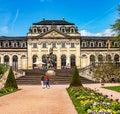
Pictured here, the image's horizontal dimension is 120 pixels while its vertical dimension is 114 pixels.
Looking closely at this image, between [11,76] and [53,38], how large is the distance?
6175 centimetres

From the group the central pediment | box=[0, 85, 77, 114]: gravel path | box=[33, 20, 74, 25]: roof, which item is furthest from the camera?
box=[33, 20, 74, 25]: roof

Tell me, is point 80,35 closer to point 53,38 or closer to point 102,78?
point 53,38

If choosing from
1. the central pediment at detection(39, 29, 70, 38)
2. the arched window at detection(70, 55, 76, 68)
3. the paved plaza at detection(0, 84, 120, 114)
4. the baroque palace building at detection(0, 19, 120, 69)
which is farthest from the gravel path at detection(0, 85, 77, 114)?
the arched window at detection(70, 55, 76, 68)

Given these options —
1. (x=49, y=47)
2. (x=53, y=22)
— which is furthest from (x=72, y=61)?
(x=53, y=22)

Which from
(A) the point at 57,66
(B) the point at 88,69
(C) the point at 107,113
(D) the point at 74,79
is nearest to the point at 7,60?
(A) the point at 57,66

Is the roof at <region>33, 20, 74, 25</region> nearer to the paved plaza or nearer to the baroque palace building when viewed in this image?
the baroque palace building

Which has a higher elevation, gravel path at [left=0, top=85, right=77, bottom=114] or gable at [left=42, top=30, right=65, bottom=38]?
gable at [left=42, top=30, right=65, bottom=38]

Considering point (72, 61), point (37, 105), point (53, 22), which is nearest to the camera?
point (37, 105)

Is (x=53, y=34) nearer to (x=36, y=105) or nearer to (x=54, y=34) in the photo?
(x=54, y=34)

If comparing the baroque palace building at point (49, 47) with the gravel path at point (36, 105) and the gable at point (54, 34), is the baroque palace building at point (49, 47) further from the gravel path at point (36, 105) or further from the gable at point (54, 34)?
the gravel path at point (36, 105)

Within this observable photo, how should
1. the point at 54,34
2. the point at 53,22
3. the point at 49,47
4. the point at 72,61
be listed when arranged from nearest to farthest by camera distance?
the point at 54,34
the point at 49,47
the point at 72,61
the point at 53,22

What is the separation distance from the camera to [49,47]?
9800 cm

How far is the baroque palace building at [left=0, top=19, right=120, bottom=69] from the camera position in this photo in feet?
320

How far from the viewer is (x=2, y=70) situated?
6431cm
